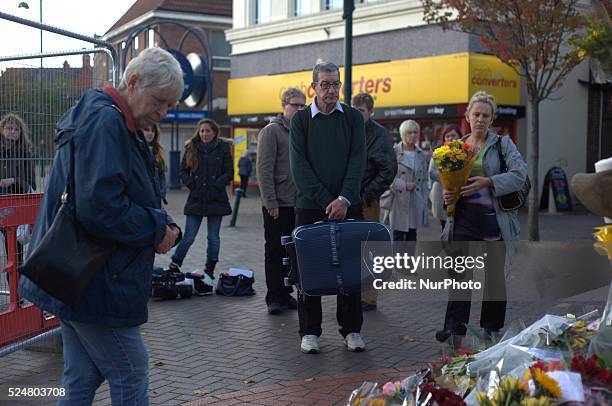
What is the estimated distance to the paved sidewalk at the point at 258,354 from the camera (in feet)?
16.9

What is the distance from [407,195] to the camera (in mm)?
9555

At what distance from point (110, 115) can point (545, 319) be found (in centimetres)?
206

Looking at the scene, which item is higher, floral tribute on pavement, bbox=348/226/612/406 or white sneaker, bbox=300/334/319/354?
floral tribute on pavement, bbox=348/226/612/406

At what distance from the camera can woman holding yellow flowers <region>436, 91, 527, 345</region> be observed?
19.5 ft

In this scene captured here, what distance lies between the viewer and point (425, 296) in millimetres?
8445

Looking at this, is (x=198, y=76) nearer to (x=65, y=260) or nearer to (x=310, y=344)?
(x=310, y=344)

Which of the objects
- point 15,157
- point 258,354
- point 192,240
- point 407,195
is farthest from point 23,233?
point 407,195

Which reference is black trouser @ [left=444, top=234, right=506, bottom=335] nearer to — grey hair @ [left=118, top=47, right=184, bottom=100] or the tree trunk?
grey hair @ [left=118, top=47, right=184, bottom=100]

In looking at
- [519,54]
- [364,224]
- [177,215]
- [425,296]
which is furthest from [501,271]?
[177,215]

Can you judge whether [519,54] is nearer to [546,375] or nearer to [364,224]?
[364,224]

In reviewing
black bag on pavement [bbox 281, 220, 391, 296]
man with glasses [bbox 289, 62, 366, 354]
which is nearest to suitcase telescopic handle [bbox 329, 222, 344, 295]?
black bag on pavement [bbox 281, 220, 391, 296]

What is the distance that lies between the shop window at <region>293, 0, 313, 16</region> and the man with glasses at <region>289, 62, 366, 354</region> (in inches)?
762

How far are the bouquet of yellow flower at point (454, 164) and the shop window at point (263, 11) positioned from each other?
21.6 meters

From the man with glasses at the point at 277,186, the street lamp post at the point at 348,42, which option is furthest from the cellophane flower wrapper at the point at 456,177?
the street lamp post at the point at 348,42
